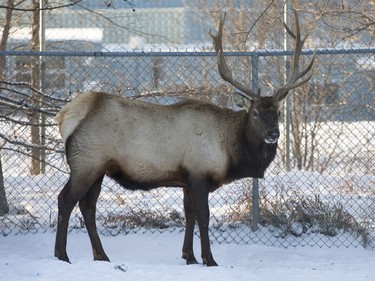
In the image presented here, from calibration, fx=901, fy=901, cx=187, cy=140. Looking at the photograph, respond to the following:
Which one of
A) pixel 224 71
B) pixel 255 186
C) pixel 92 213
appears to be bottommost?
pixel 92 213

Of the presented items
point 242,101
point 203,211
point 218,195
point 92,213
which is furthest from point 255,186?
point 92,213

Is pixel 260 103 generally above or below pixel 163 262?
above

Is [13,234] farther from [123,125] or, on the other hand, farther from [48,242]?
[123,125]

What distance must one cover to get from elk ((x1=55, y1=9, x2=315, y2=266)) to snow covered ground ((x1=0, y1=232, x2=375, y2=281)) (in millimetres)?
494

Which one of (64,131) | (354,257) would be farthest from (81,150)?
(354,257)

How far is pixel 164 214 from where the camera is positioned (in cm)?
1020

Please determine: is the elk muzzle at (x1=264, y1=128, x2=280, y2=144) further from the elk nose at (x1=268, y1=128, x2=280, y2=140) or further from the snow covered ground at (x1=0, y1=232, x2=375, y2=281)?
the snow covered ground at (x1=0, y1=232, x2=375, y2=281)

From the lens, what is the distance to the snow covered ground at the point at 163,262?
23.6ft

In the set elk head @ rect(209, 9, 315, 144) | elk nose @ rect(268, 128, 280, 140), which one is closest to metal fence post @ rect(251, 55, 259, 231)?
elk head @ rect(209, 9, 315, 144)

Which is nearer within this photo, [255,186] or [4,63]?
[255,186]

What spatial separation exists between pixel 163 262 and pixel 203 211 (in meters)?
0.70

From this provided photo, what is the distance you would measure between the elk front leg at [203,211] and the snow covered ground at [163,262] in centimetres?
25

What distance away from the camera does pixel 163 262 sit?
8.77 meters

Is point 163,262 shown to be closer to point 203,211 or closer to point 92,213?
point 203,211
